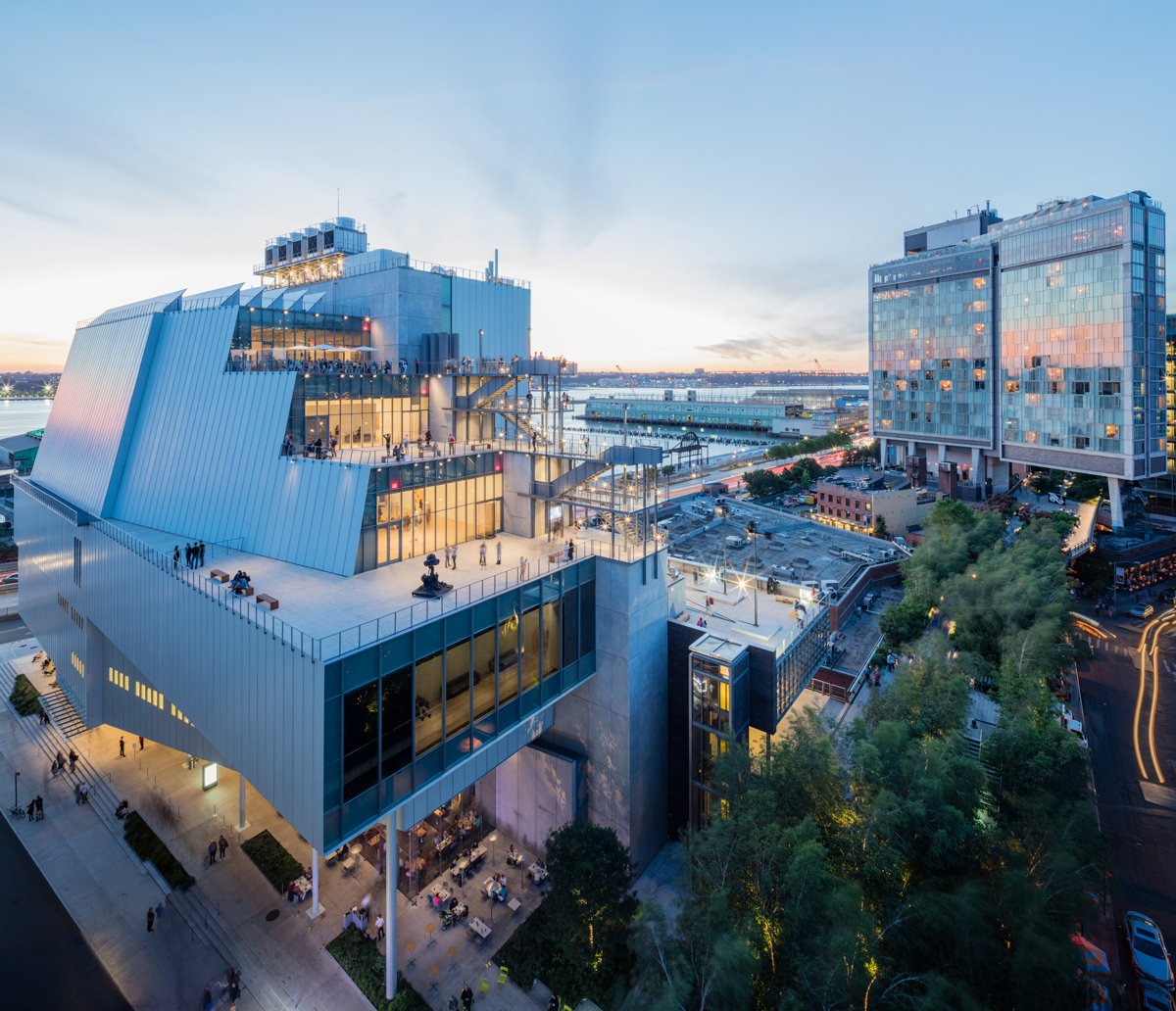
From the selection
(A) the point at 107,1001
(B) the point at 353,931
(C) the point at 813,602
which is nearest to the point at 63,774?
(A) the point at 107,1001

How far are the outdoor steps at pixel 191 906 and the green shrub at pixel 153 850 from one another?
274mm

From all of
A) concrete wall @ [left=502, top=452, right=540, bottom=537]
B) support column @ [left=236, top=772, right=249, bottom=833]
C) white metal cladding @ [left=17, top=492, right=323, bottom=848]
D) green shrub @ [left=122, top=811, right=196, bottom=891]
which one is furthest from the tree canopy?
support column @ [left=236, top=772, right=249, bottom=833]

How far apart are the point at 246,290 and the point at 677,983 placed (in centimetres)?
5224

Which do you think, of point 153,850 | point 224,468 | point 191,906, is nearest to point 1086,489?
point 224,468

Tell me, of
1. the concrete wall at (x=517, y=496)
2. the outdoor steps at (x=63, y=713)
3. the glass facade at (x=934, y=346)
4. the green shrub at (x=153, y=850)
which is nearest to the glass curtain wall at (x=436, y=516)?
the concrete wall at (x=517, y=496)

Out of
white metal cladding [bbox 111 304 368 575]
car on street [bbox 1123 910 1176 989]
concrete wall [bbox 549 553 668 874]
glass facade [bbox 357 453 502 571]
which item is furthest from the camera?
white metal cladding [bbox 111 304 368 575]

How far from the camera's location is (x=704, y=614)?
3516 centimetres

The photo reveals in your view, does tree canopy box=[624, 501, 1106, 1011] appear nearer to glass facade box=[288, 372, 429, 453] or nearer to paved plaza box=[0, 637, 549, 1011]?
paved plaza box=[0, 637, 549, 1011]

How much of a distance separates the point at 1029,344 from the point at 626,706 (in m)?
94.9

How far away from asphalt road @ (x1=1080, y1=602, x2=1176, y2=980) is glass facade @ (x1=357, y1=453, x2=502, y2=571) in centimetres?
3451

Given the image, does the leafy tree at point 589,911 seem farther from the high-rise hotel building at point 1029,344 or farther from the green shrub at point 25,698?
the high-rise hotel building at point 1029,344

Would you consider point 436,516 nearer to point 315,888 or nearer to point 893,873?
point 315,888

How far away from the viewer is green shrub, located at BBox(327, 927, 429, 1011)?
78.5 feet

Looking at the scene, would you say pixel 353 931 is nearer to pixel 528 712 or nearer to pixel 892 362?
pixel 528 712
